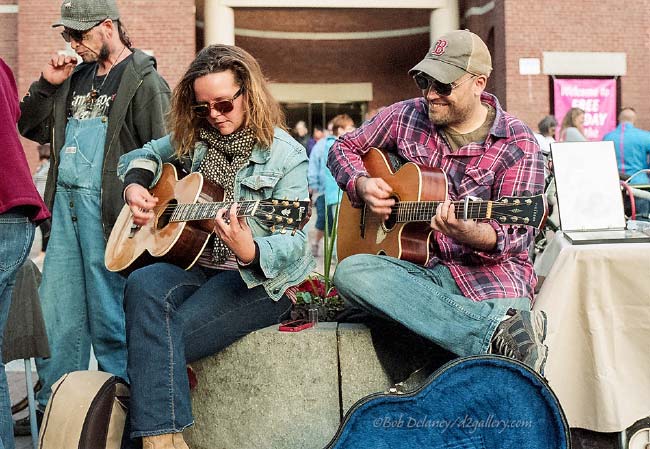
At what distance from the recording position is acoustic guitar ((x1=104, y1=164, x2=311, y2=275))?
9.54 ft

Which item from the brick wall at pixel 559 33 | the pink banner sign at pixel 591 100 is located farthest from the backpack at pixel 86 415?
the pink banner sign at pixel 591 100

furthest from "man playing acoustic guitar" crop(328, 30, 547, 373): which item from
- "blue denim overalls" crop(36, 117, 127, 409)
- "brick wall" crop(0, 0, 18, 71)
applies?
"brick wall" crop(0, 0, 18, 71)

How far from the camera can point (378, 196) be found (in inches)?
128

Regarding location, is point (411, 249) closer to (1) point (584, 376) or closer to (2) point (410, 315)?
(2) point (410, 315)

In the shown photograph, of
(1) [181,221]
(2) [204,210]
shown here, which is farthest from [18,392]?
(2) [204,210]

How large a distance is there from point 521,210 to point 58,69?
2462 mm

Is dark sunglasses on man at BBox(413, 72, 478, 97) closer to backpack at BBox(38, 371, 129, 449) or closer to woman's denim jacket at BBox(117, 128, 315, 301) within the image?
woman's denim jacket at BBox(117, 128, 315, 301)

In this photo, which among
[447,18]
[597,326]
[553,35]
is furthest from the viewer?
[447,18]

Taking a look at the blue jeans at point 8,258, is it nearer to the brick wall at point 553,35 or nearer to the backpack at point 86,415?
the backpack at point 86,415

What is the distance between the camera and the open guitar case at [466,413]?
2.54 metres

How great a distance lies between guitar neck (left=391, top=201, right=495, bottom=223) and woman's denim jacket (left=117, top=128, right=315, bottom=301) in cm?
38

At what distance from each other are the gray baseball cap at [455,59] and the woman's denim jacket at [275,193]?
1.99 ft

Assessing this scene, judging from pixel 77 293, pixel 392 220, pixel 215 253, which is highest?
pixel 392 220

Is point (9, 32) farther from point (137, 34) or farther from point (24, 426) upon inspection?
point (24, 426)
